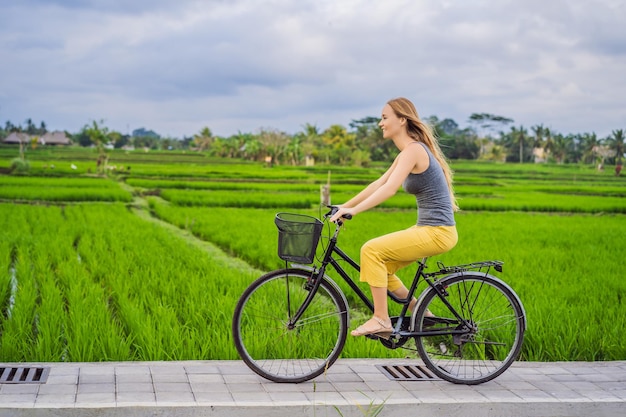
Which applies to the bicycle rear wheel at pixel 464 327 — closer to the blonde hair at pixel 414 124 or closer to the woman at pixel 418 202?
the woman at pixel 418 202

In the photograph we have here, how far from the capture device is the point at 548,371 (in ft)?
12.5

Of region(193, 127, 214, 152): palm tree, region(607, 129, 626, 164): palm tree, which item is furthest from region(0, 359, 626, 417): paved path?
region(193, 127, 214, 152): palm tree

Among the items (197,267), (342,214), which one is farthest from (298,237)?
(197,267)

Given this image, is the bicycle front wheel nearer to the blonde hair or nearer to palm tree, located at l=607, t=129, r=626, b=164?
the blonde hair

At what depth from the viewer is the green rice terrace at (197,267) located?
425 cm

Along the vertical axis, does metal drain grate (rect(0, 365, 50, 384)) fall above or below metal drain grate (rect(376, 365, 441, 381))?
above

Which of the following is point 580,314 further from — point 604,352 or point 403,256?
point 403,256

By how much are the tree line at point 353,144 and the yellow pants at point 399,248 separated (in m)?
31.4

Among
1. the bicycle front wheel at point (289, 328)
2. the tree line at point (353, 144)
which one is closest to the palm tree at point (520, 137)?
the tree line at point (353, 144)

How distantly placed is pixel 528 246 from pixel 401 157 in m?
7.42

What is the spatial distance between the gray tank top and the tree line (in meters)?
31.4

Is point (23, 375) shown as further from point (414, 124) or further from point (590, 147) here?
point (590, 147)

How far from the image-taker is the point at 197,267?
295 inches

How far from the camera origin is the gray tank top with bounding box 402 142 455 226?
3410 mm
